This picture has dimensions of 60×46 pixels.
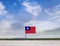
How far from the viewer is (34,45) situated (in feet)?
10.1

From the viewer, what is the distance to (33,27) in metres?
4.29

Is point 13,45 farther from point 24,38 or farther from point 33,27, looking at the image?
point 33,27

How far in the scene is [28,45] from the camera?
3066 mm

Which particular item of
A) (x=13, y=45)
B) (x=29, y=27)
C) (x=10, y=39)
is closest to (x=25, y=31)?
(x=29, y=27)

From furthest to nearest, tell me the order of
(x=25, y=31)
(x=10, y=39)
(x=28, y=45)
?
(x=25, y=31)
(x=10, y=39)
(x=28, y=45)

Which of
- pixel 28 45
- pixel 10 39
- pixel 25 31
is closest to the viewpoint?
pixel 28 45

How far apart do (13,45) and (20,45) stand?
0.40 feet

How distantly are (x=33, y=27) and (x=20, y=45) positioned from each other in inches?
48.9

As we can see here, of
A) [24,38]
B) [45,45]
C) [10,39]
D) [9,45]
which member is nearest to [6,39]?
[10,39]

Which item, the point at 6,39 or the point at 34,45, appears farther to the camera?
the point at 6,39

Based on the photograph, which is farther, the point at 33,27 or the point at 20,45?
the point at 33,27

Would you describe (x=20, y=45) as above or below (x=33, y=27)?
below

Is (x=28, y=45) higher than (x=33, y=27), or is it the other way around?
(x=33, y=27)

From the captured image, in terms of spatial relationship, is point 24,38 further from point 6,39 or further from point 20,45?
point 20,45
